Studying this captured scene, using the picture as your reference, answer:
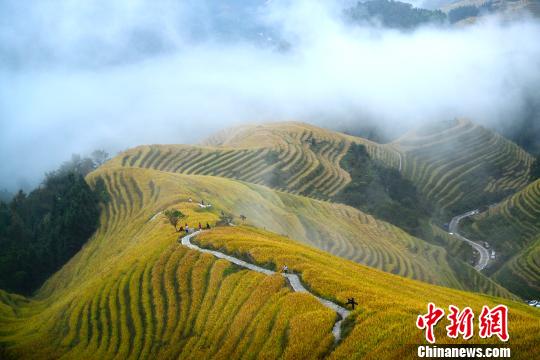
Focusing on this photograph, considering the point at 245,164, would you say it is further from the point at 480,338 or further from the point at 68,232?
the point at 480,338

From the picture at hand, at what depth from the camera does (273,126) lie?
179m

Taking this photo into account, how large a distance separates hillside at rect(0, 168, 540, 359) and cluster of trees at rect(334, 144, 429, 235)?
3079 inches

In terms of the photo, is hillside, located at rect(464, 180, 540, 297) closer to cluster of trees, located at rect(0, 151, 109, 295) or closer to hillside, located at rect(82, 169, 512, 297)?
hillside, located at rect(82, 169, 512, 297)

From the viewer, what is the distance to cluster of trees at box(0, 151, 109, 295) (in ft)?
251

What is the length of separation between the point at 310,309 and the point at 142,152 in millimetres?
121019

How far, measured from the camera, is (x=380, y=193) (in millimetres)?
146625

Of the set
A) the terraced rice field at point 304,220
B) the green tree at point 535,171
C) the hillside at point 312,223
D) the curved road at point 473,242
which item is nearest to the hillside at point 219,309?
the terraced rice field at point 304,220

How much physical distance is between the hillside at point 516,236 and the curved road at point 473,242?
9.65ft

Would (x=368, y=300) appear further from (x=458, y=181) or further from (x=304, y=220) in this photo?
(x=458, y=181)

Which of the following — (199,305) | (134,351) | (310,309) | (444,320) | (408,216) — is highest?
(444,320)

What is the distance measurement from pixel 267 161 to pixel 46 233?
7174 centimetres

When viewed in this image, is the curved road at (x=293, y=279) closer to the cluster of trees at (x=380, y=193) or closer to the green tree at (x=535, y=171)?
the cluster of trees at (x=380, y=193)

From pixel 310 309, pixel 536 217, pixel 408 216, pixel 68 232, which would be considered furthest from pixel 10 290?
pixel 536 217

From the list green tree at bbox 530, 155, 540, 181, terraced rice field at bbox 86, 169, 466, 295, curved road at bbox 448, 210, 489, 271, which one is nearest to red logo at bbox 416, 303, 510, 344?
terraced rice field at bbox 86, 169, 466, 295
